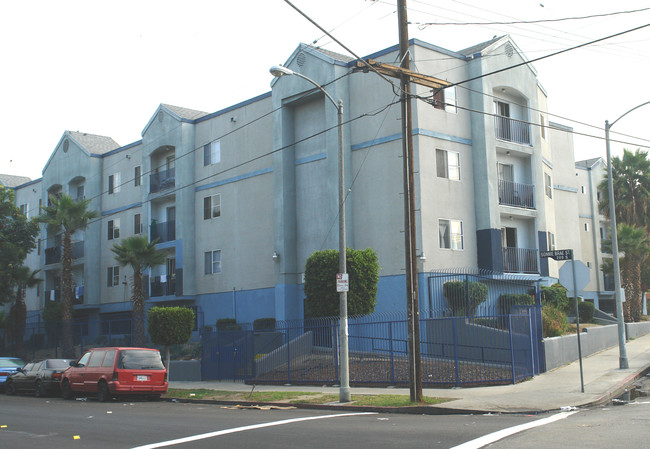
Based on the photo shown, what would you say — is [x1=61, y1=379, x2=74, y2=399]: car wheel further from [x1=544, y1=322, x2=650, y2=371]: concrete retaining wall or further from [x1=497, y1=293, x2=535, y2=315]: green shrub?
[x1=497, y1=293, x2=535, y2=315]: green shrub

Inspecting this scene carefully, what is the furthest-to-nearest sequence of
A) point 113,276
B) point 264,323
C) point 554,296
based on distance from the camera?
1. point 113,276
2. point 264,323
3. point 554,296

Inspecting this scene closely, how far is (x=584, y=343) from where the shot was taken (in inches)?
992

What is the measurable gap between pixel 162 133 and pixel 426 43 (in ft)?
55.1

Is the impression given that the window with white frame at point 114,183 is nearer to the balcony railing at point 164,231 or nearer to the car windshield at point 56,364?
the balcony railing at point 164,231

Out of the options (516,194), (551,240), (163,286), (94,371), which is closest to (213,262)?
(163,286)

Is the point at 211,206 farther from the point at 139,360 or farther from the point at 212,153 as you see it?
the point at 139,360

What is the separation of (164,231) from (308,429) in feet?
92.0

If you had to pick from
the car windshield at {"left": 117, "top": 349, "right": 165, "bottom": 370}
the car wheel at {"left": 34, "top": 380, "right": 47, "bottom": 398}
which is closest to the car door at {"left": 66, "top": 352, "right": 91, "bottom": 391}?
the car windshield at {"left": 117, "top": 349, "right": 165, "bottom": 370}

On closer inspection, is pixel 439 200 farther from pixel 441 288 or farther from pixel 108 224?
pixel 108 224

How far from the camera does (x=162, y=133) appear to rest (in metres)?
38.4

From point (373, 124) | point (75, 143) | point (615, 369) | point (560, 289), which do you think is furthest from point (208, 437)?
point (75, 143)

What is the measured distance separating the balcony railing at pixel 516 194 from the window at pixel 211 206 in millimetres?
14455

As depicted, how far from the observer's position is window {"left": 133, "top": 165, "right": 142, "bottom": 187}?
4116 cm

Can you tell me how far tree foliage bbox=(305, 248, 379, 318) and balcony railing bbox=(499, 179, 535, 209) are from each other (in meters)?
8.96
